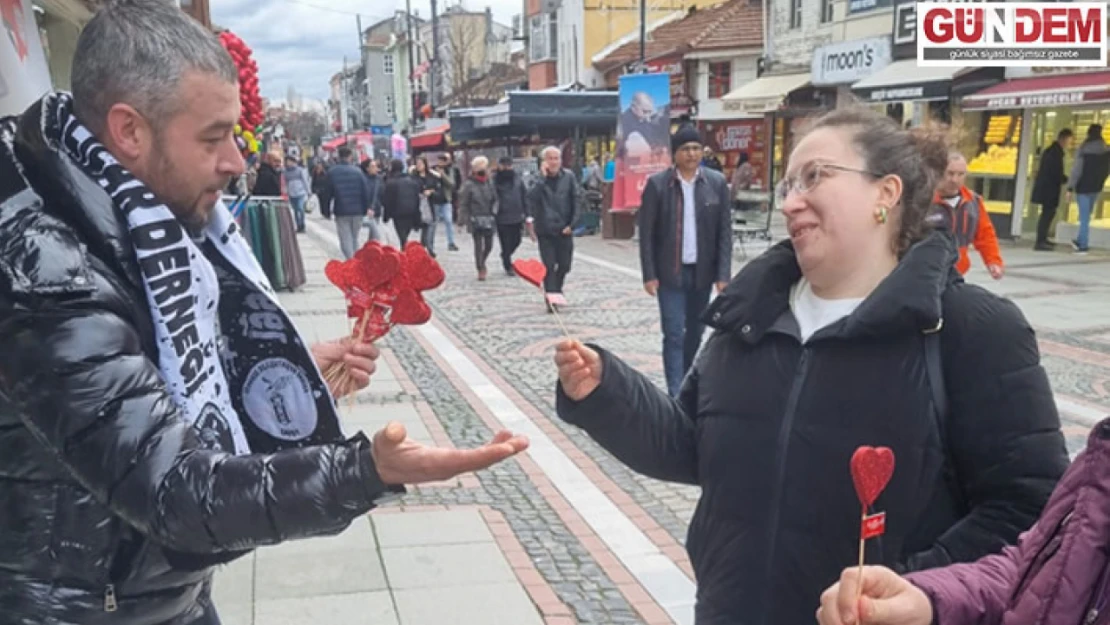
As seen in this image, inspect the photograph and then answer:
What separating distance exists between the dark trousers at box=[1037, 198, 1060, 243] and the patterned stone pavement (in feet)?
1.08

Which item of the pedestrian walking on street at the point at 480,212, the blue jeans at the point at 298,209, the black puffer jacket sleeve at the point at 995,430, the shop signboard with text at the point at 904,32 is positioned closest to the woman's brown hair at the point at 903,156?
the black puffer jacket sleeve at the point at 995,430

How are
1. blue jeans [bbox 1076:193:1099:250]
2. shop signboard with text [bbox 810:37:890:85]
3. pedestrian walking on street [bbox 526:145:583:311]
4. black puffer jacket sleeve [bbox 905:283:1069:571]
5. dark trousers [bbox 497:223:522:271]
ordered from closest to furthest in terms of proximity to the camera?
1. black puffer jacket sleeve [bbox 905:283:1069:571]
2. pedestrian walking on street [bbox 526:145:583:311]
3. dark trousers [bbox 497:223:522:271]
4. blue jeans [bbox 1076:193:1099:250]
5. shop signboard with text [bbox 810:37:890:85]

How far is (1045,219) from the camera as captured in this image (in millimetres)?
14578

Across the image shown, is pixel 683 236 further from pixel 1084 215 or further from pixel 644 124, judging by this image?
pixel 1084 215

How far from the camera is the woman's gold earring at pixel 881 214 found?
1.84 m

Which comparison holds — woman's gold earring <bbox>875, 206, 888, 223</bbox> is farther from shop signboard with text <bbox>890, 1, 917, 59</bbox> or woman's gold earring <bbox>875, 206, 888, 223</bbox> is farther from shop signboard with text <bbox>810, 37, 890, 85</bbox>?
shop signboard with text <bbox>810, 37, 890, 85</bbox>

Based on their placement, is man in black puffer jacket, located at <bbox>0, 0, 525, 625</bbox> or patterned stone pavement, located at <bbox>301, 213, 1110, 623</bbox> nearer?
man in black puffer jacket, located at <bbox>0, 0, 525, 625</bbox>

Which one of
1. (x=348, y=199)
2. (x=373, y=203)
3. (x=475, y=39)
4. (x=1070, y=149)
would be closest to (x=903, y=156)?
(x=348, y=199)

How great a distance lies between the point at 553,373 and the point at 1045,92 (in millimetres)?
10577

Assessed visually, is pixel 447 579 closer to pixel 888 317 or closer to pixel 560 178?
pixel 888 317

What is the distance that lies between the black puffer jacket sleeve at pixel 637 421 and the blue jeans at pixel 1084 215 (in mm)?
14067

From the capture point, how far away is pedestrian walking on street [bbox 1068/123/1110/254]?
13.5 meters

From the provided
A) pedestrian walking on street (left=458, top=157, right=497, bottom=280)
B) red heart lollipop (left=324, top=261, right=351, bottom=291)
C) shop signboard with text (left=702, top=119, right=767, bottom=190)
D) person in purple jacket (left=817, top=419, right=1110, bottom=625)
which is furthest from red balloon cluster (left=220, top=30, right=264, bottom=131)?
shop signboard with text (left=702, top=119, right=767, bottom=190)

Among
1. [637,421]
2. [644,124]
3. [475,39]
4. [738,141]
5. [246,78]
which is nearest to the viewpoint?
[637,421]
